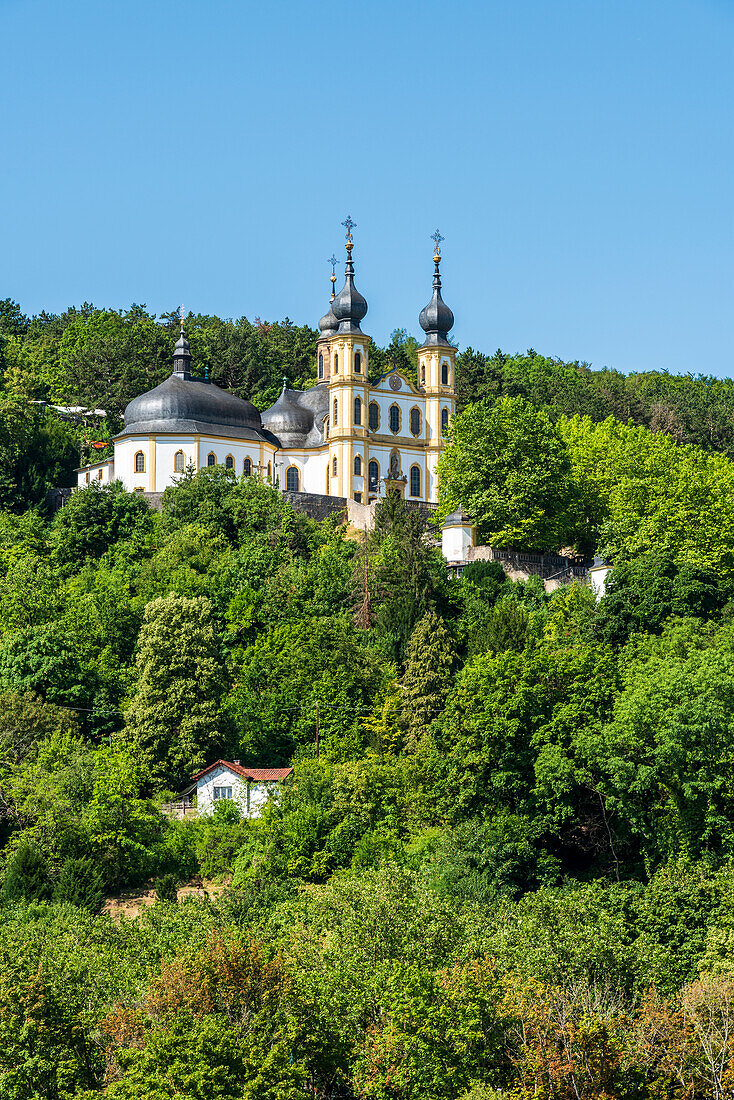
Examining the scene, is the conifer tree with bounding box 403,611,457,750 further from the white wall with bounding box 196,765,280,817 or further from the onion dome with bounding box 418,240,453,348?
the onion dome with bounding box 418,240,453,348

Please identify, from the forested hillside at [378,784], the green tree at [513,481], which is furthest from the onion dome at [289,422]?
the green tree at [513,481]

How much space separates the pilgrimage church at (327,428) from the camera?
256ft

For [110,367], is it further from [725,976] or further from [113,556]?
[725,976]

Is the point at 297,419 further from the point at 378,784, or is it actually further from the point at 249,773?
the point at 378,784

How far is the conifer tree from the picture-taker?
172 ft

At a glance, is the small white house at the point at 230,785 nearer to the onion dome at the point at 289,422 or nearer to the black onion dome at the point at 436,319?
the onion dome at the point at 289,422

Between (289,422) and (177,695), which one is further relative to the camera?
(289,422)

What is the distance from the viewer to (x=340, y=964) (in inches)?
1308

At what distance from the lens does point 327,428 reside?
81875 mm

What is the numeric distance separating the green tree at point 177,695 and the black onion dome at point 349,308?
32.0 meters

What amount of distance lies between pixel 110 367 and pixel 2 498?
62.4ft

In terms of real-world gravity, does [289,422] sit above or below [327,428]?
above

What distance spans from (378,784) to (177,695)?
7754 mm

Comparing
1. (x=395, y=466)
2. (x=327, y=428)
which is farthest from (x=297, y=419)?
(x=395, y=466)
